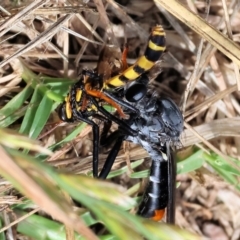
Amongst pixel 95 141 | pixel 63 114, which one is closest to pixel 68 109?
pixel 63 114

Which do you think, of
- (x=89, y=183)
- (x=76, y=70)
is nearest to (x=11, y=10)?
(x=76, y=70)

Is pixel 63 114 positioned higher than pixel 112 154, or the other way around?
pixel 63 114

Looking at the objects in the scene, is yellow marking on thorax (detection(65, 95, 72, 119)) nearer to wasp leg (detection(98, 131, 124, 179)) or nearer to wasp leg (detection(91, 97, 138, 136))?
wasp leg (detection(91, 97, 138, 136))

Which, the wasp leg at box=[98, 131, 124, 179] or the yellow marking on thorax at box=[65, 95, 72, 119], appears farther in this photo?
the wasp leg at box=[98, 131, 124, 179]

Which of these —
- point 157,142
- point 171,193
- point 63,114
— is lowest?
point 171,193

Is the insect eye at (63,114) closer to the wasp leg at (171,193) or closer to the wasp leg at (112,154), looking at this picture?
the wasp leg at (112,154)

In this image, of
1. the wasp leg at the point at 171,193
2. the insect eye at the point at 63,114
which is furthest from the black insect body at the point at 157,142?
the insect eye at the point at 63,114

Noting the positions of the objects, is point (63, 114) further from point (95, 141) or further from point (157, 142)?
point (157, 142)

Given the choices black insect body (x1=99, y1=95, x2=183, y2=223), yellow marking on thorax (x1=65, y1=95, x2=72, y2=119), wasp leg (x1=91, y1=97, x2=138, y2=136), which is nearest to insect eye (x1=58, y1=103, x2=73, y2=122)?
yellow marking on thorax (x1=65, y1=95, x2=72, y2=119)
